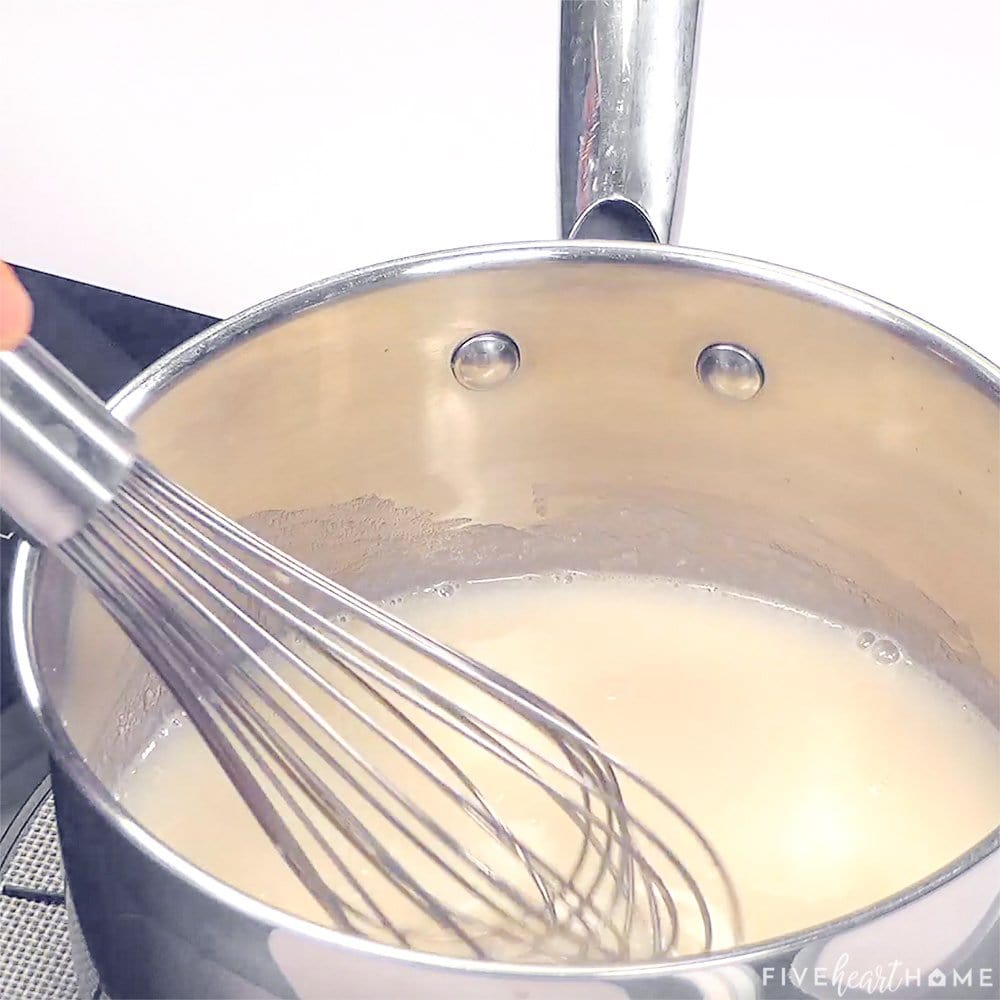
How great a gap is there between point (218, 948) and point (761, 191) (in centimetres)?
53

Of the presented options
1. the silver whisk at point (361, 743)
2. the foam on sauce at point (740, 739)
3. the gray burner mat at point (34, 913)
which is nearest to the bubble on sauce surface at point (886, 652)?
the foam on sauce at point (740, 739)

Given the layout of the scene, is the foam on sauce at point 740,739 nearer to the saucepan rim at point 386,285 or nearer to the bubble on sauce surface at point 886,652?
the bubble on sauce surface at point 886,652

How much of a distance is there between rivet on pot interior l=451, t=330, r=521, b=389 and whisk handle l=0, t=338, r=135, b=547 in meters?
0.25

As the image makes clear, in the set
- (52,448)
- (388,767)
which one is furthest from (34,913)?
(52,448)

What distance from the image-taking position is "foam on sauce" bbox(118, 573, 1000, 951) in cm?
60

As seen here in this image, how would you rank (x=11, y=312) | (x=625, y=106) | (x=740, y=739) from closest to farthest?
(x=11, y=312) → (x=625, y=106) → (x=740, y=739)

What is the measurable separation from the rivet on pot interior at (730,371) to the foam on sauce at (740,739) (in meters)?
0.14

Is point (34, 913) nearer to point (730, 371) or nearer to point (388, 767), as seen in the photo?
point (388, 767)

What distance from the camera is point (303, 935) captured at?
341mm

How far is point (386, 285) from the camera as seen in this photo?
565 millimetres

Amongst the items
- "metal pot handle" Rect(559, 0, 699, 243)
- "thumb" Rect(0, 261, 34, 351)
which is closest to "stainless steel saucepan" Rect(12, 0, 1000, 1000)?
"metal pot handle" Rect(559, 0, 699, 243)

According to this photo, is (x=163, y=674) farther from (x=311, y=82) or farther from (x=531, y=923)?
(x=311, y=82)

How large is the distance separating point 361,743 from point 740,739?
0.17 m

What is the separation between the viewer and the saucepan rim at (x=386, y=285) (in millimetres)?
336
